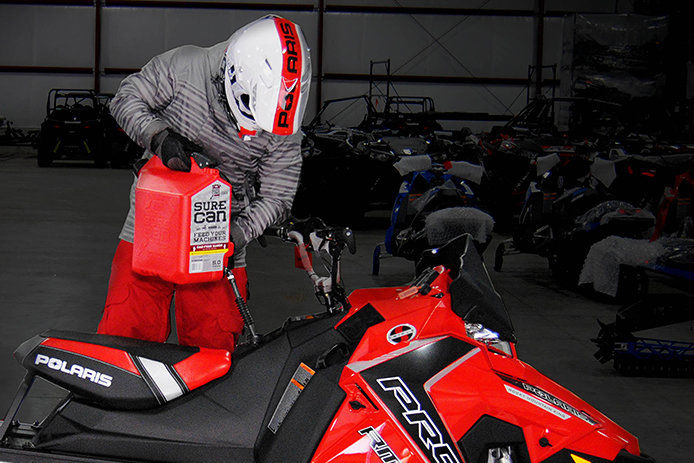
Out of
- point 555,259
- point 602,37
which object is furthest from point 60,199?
point 602,37

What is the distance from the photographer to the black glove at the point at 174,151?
217cm

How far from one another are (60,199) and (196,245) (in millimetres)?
9271

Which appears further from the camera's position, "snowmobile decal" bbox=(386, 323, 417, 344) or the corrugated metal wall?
the corrugated metal wall

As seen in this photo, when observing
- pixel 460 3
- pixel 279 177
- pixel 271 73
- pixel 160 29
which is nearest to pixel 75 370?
pixel 271 73

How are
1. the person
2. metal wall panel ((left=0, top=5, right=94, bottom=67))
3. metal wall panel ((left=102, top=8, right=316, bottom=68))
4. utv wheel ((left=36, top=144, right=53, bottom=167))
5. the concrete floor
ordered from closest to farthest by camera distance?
the person → the concrete floor → utv wheel ((left=36, top=144, right=53, bottom=167)) → metal wall panel ((left=102, top=8, right=316, bottom=68)) → metal wall panel ((left=0, top=5, right=94, bottom=67))

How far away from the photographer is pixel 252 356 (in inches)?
79.2

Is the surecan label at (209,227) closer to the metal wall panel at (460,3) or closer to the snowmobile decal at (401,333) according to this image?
the snowmobile decal at (401,333)

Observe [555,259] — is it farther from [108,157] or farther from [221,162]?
[108,157]

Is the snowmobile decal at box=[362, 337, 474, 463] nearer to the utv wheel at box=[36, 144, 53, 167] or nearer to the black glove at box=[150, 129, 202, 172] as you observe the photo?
the black glove at box=[150, 129, 202, 172]

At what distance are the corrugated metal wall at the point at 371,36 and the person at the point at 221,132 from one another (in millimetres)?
17376

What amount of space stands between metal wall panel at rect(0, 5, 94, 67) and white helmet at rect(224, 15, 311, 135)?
763 inches

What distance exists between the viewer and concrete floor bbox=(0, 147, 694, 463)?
12.4 ft

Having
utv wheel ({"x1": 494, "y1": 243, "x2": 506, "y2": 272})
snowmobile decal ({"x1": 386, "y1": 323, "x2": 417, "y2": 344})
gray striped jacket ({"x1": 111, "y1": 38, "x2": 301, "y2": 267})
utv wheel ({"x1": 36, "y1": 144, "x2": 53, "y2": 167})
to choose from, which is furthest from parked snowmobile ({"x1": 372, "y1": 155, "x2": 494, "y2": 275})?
utv wheel ({"x1": 36, "y1": 144, "x2": 53, "y2": 167})

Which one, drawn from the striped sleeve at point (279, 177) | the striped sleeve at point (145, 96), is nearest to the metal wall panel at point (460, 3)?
the striped sleeve at point (279, 177)
